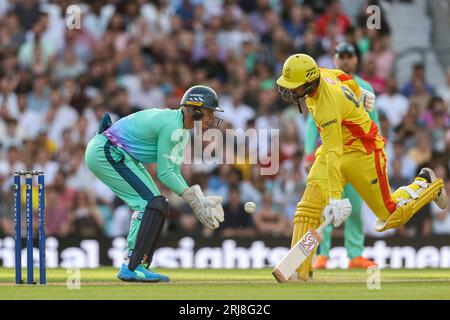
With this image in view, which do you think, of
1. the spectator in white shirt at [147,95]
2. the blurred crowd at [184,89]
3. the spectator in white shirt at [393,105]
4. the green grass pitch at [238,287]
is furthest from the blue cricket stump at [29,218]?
the spectator in white shirt at [393,105]

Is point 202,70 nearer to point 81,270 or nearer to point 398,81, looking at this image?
point 398,81

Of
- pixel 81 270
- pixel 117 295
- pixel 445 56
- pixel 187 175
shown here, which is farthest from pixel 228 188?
pixel 117 295

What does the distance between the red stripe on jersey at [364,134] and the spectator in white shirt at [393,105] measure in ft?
20.6

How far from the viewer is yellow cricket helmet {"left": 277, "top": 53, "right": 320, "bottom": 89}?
36.5 ft

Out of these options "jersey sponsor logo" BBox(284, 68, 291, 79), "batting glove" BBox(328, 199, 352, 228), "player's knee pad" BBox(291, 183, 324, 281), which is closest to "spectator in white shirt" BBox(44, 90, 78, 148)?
"player's knee pad" BBox(291, 183, 324, 281)

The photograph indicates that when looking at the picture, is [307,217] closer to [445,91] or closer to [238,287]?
[238,287]

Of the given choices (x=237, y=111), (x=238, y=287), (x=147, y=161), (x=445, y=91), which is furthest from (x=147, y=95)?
(x=238, y=287)

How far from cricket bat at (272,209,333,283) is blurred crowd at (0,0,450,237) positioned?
4715 mm

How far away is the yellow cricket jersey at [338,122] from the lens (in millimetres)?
11141

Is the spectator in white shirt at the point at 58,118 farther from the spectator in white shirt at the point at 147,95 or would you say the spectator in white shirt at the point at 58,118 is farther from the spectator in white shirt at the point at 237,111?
the spectator in white shirt at the point at 237,111

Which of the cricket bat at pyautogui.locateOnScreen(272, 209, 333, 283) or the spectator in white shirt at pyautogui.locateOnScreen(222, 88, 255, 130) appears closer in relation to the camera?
the cricket bat at pyautogui.locateOnScreen(272, 209, 333, 283)

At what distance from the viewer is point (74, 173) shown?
56.3ft

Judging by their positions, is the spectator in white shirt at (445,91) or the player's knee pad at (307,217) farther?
the spectator in white shirt at (445,91)

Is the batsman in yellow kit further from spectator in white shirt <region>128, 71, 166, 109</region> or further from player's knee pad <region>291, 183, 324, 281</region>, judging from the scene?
spectator in white shirt <region>128, 71, 166, 109</region>
